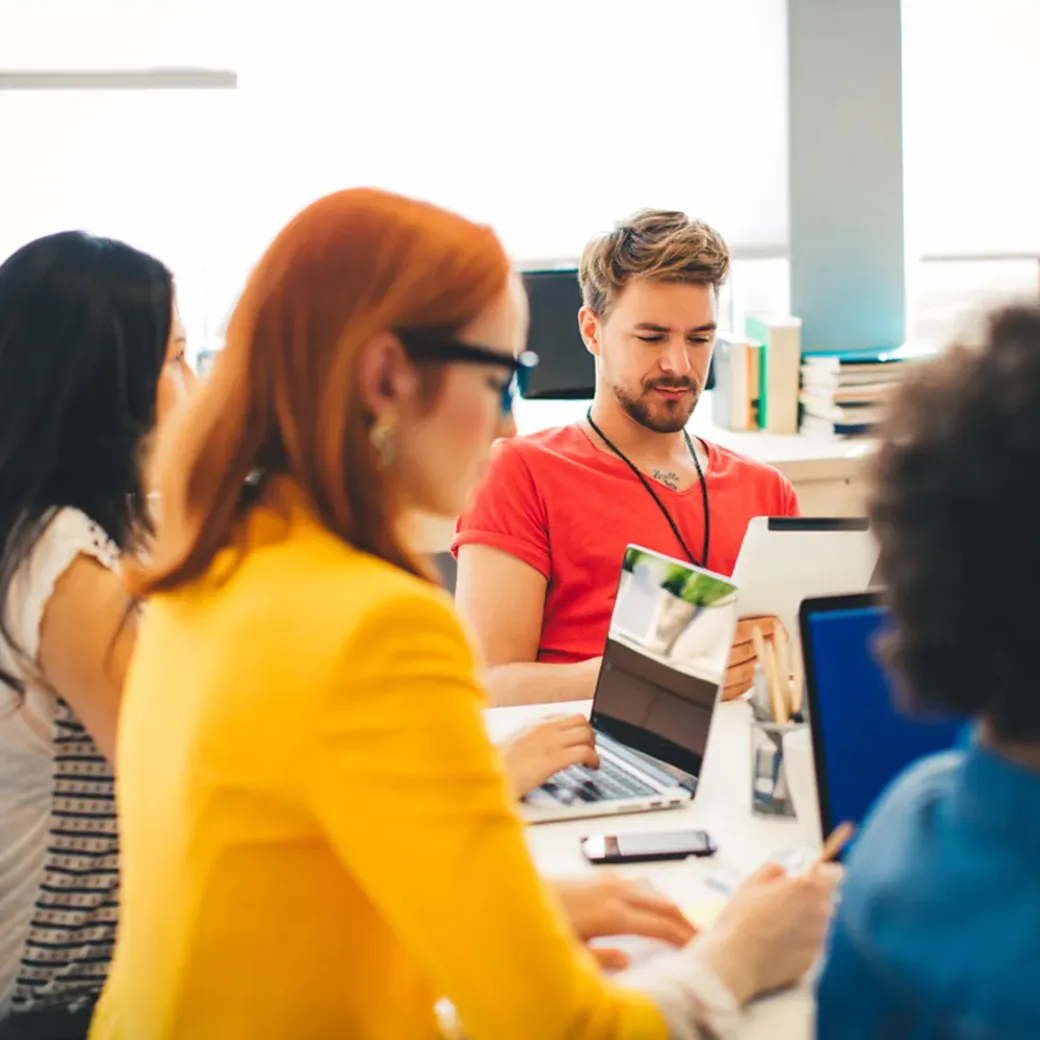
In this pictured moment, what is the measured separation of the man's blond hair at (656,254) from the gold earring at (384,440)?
1284mm

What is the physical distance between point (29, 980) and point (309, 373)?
836 mm

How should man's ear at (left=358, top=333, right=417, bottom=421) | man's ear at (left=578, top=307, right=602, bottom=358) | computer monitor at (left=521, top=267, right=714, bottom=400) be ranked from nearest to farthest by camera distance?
man's ear at (left=358, top=333, right=417, bottom=421) → man's ear at (left=578, top=307, right=602, bottom=358) → computer monitor at (left=521, top=267, right=714, bottom=400)

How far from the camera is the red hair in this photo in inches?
36.6

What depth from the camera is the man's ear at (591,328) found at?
7.47 feet

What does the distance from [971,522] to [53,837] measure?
1.11 metres

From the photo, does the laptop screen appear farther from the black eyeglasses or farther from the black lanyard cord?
the black lanyard cord

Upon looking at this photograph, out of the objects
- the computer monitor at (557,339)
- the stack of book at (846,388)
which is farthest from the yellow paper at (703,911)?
the stack of book at (846,388)

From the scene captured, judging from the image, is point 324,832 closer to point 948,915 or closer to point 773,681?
point 948,915

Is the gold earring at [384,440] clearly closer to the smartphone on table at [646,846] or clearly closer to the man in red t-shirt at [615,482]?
the smartphone on table at [646,846]

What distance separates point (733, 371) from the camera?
11.8ft

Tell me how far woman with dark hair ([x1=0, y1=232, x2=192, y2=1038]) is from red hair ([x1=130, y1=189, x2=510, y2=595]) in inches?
16.3

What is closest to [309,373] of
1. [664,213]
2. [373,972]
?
[373,972]

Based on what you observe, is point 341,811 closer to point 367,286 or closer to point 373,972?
point 373,972

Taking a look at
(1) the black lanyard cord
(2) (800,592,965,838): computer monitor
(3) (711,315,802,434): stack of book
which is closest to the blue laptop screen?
(2) (800,592,965,838): computer monitor
